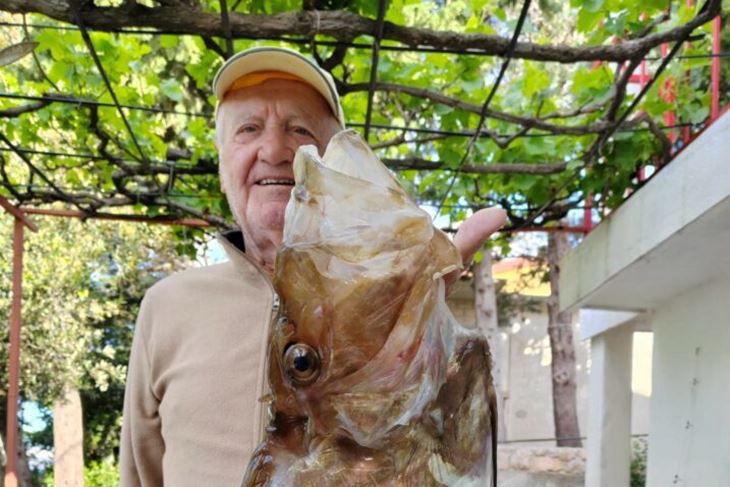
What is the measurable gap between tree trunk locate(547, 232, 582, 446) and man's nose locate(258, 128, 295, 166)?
46.3 feet

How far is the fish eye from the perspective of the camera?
100 centimetres

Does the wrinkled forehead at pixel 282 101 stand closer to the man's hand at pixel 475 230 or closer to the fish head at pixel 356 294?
the man's hand at pixel 475 230

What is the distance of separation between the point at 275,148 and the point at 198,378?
63 centimetres

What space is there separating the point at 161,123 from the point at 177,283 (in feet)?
14.8

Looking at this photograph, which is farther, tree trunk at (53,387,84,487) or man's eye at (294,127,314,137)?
tree trunk at (53,387,84,487)

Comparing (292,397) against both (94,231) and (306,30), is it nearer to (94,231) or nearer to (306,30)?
(306,30)

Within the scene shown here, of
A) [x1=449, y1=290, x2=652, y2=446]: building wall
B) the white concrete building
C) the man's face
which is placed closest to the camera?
the man's face

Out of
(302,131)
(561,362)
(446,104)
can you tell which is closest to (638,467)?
(561,362)

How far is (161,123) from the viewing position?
643 cm

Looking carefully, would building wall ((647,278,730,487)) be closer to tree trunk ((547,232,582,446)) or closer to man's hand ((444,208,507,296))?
man's hand ((444,208,507,296))

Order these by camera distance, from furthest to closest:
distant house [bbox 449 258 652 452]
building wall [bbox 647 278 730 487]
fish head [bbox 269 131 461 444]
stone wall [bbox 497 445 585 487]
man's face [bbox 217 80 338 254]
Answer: distant house [bbox 449 258 652 452] → stone wall [bbox 497 445 585 487] → building wall [bbox 647 278 730 487] → man's face [bbox 217 80 338 254] → fish head [bbox 269 131 461 444]

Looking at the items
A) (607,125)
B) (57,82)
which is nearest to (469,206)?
(607,125)

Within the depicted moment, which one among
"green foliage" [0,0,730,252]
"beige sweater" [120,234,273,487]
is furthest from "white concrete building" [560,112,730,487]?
"beige sweater" [120,234,273,487]

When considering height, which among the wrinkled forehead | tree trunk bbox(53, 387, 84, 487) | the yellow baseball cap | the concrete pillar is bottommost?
tree trunk bbox(53, 387, 84, 487)
